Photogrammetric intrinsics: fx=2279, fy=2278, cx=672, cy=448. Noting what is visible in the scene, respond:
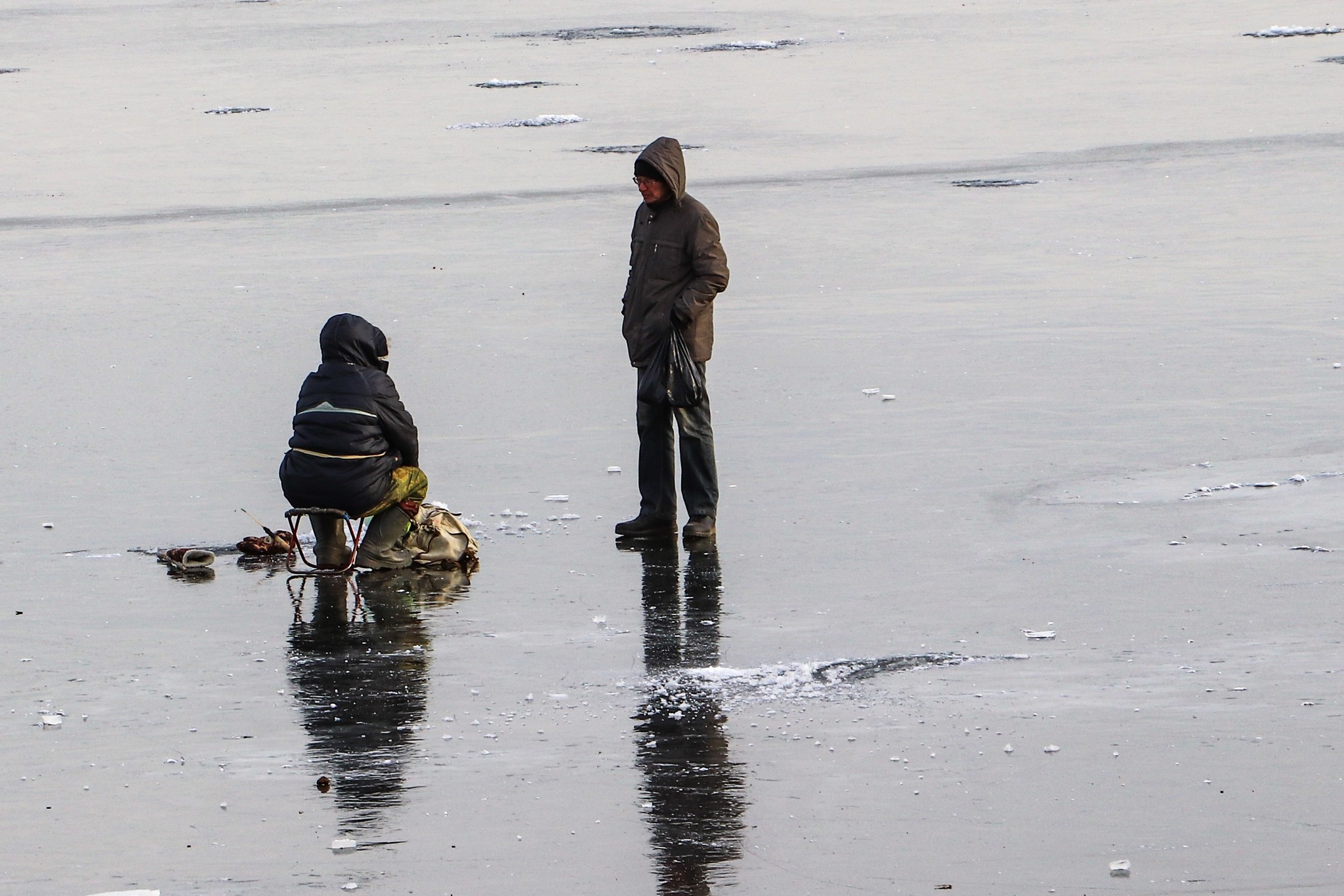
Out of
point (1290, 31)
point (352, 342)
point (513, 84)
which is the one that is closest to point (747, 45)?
point (513, 84)

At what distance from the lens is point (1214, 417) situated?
11.2m

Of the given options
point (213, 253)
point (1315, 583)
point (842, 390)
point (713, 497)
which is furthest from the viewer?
point (213, 253)

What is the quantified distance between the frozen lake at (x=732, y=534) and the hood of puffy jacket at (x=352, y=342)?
0.91m

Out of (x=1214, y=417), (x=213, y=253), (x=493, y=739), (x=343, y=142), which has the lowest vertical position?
(x=493, y=739)

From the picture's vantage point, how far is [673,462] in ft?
31.4

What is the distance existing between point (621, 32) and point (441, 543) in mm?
29805

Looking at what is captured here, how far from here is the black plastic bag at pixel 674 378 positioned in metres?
9.46

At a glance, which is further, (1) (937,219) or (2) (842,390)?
(1) (937,219)

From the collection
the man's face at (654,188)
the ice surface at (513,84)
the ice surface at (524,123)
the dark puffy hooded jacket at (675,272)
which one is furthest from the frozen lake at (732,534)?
the ice surface at (513,84)

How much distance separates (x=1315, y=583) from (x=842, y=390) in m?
4.42

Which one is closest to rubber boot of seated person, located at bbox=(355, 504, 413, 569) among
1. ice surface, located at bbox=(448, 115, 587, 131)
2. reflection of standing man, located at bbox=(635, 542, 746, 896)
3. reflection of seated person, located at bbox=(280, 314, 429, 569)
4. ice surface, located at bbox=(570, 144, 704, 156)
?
reflection of seated person, located at bbox=(280, 314, 429, 569)

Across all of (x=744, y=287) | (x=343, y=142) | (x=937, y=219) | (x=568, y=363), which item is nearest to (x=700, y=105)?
(x=343, y=142)

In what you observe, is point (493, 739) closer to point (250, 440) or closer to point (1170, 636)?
point (1170, 636)

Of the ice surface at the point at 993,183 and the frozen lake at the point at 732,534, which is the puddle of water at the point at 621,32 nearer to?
the frozen lake at the point at 732,534
